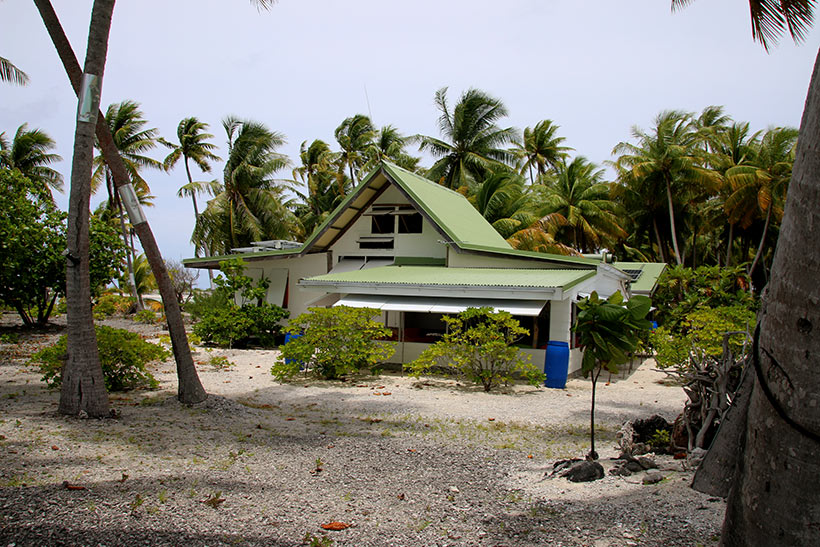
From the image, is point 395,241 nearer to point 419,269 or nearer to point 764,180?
Result: point 419,269

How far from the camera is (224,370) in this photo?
530 inches

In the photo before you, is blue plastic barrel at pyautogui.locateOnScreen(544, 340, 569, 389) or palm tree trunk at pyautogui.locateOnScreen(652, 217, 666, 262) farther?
palm tree trunk at pyautogui.locateOnScreen(652, 217, 666, 262)

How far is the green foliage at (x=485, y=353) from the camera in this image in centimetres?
1161

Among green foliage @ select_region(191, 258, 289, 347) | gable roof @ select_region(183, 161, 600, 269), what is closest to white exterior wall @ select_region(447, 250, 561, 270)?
gable roof @ select_region(183, 161, 600, 269)

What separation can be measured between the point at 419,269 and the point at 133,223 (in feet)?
32.1

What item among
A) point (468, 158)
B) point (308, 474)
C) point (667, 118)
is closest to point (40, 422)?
point (308, 474)

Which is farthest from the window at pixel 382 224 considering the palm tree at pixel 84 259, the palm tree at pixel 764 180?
the palm tree at pixel 764 180

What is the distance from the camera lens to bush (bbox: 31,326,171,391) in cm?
900

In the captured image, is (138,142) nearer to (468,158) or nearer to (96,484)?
(468,158)

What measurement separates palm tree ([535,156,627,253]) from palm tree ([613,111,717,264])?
2.41 meters

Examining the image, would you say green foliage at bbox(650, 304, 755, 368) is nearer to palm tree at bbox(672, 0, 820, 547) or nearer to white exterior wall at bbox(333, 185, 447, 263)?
palm tree at bbox(672, 0, 820, 547)

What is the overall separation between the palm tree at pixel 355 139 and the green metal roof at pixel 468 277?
2357 centimetres

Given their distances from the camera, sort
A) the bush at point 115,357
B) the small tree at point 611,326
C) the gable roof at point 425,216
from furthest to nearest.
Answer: the gable roof at point 425,216, the bush at point 115,357, the small tree at point 611,326

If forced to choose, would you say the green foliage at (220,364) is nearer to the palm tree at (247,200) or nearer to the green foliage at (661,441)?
the green foliage at (661,441)
